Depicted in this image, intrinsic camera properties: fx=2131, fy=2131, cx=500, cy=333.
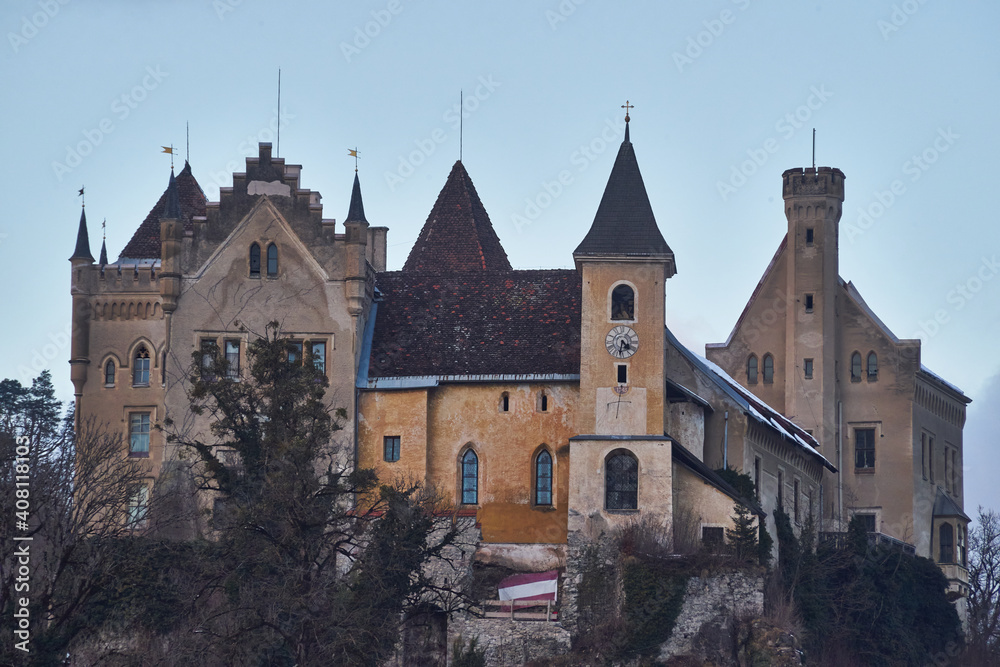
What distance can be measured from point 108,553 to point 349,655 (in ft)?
22.5

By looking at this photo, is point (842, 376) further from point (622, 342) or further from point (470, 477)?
point (470, 477)

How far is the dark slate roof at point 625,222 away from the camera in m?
68.0

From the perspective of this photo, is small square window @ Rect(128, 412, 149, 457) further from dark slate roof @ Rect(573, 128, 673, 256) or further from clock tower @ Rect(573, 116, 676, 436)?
dark slate roof @ Rect(573, 128, 673, 256)

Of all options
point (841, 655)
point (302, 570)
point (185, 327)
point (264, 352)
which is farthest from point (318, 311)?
point (841, 655)

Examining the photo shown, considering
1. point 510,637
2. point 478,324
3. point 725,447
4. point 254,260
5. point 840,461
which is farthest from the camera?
point 840,461

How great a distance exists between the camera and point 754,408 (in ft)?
245

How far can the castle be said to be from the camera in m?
66.9

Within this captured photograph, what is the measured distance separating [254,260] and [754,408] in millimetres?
18322

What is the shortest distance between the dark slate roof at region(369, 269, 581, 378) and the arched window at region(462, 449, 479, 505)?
2749 millimetres

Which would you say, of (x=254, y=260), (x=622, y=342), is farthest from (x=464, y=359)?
(x=254, y=260)

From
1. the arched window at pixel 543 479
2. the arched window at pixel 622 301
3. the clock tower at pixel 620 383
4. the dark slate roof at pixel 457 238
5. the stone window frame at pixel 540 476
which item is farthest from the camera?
the dark slate roof at pixel 457 238

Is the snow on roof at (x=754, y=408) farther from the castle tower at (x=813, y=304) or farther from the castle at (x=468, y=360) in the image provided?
the castle tower at (x=813, y=304)

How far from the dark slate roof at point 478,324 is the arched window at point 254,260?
173 inches

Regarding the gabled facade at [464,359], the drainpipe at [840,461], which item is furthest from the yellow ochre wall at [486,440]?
the drainpipe at [840,461]
